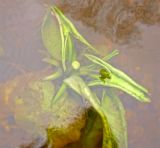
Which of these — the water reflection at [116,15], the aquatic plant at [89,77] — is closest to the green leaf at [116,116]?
the aquatic plant at [89,77]

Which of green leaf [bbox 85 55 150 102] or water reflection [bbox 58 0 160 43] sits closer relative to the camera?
green leaf [bbox 85 55 150 102]

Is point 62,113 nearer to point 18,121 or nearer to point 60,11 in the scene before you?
point 18,121

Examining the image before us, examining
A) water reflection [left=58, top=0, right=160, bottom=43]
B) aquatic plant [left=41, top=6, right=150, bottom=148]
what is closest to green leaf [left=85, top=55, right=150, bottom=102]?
aquatic plant [left=41, top=6, right=150, bottom=148]

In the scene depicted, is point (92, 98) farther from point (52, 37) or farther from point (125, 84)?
point (52, 37)

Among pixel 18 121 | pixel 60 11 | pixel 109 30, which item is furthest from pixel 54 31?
pixel 18 121

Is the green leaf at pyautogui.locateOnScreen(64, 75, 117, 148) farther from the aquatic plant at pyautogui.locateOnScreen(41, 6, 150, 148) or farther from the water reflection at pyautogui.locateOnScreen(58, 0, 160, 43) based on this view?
the water reflection at pyautogui.locateOnScreen(58, 0, 160, 43)

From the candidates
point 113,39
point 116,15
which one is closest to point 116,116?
point 113,39
